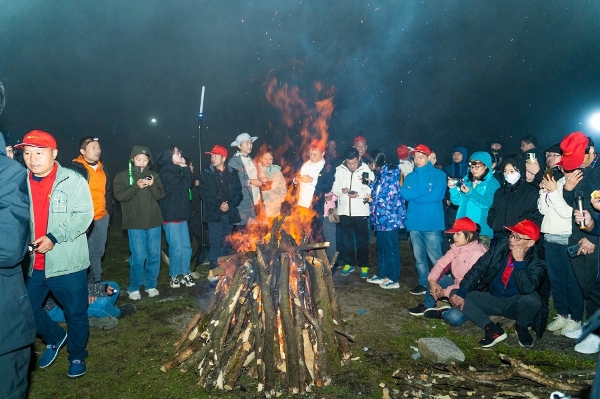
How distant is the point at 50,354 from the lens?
449 centimetres

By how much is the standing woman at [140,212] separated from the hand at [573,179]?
6.18 m

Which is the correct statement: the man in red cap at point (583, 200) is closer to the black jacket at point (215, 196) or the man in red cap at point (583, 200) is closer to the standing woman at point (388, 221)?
the standing woman at point (388, 221)

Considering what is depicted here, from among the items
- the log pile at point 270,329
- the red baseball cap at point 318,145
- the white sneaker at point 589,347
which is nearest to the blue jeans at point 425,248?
the white sneaker at point 589,347

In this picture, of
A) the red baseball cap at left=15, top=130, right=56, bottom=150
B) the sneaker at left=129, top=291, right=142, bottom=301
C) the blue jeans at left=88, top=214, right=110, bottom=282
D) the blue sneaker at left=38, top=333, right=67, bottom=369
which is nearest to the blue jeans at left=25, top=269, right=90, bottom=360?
the blue sneaker at left=38, top=333, right=67, bottom=369

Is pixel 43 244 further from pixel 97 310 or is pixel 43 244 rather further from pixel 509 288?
pixel 509 288

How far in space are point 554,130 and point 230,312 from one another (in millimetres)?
21921

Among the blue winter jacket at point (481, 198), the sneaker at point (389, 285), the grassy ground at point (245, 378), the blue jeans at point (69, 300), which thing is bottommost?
the grassy ground at point (245, 378)

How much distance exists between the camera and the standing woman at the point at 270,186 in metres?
7.94

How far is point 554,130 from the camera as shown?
2031 centimetres

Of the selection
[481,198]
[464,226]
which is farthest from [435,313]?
[481,198]

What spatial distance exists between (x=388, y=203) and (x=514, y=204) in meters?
2.18

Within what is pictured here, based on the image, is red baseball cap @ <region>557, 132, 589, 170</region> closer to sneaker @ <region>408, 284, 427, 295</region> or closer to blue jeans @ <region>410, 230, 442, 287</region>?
blue jeans @ <region>410, 230, 442, 287</region>

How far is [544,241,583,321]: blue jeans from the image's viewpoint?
539 centimetres

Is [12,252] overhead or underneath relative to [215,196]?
underneath
